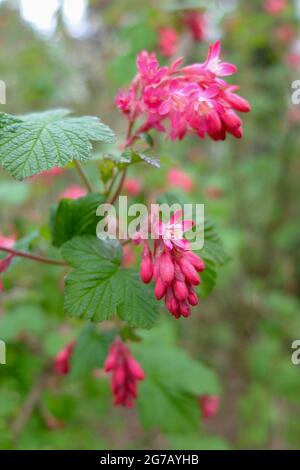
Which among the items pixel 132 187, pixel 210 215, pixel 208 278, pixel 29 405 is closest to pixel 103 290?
pixel 208 278

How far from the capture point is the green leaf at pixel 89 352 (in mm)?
1506

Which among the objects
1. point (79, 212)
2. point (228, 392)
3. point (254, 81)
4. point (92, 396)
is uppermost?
point (254, 81)

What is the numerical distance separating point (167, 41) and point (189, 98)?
1862 millimetres

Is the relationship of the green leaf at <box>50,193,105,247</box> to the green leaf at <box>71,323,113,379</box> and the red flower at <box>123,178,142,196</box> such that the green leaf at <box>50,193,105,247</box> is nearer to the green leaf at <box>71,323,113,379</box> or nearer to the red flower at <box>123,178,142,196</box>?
the green leaf at <box>71,323,113,379</box>

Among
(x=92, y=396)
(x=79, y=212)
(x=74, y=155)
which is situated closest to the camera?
(x=74, y=155)

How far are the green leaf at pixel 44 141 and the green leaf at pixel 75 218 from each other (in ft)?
0.80

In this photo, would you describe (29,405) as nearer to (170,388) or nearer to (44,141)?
(170,388)

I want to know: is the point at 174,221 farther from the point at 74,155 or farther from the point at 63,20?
the point at 63,20

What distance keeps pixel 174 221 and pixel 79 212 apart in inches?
12.8

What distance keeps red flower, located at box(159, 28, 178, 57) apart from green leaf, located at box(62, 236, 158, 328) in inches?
77.4

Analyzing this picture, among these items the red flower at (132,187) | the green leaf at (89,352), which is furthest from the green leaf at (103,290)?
the red flower at (132,187)

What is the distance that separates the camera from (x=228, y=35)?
4562mm

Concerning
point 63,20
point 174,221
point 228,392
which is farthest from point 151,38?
point 228,392

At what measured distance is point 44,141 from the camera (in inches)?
41.3
